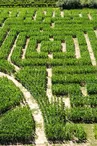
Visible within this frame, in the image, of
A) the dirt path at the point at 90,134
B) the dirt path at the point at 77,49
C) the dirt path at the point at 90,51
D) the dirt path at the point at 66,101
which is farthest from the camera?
the dirt path at the point at 77,49

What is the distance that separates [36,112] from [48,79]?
5.39m

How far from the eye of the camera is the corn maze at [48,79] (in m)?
23.5

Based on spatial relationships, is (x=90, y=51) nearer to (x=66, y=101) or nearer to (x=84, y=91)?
(x=84, y=91)

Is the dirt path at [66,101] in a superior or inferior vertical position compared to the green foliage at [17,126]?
inferior

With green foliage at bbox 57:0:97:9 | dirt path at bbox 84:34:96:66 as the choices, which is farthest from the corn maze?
green foliage at bbox 57:0:97:9

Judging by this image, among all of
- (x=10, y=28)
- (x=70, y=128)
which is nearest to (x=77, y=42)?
(x=10, y=28)

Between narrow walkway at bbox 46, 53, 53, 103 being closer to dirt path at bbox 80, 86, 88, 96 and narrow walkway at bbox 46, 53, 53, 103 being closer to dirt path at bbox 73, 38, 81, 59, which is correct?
dirt path at bbox 80, 86, 88, 96

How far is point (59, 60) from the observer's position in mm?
33406

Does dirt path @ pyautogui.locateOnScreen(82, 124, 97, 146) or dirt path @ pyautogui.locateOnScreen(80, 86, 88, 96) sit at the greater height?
dirt path @ pyautogui.locateOnScreen(82, 124, 97, 146)

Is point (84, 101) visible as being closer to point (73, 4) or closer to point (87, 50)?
point (87, 50)

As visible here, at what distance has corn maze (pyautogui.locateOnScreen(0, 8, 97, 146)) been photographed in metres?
23.5

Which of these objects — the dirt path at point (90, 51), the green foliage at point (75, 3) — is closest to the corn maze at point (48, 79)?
the dirt path at point (90, 51)

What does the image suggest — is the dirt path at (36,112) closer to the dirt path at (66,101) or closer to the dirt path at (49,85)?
the dirt path at (49,85)

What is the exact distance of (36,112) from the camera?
26.0 m
